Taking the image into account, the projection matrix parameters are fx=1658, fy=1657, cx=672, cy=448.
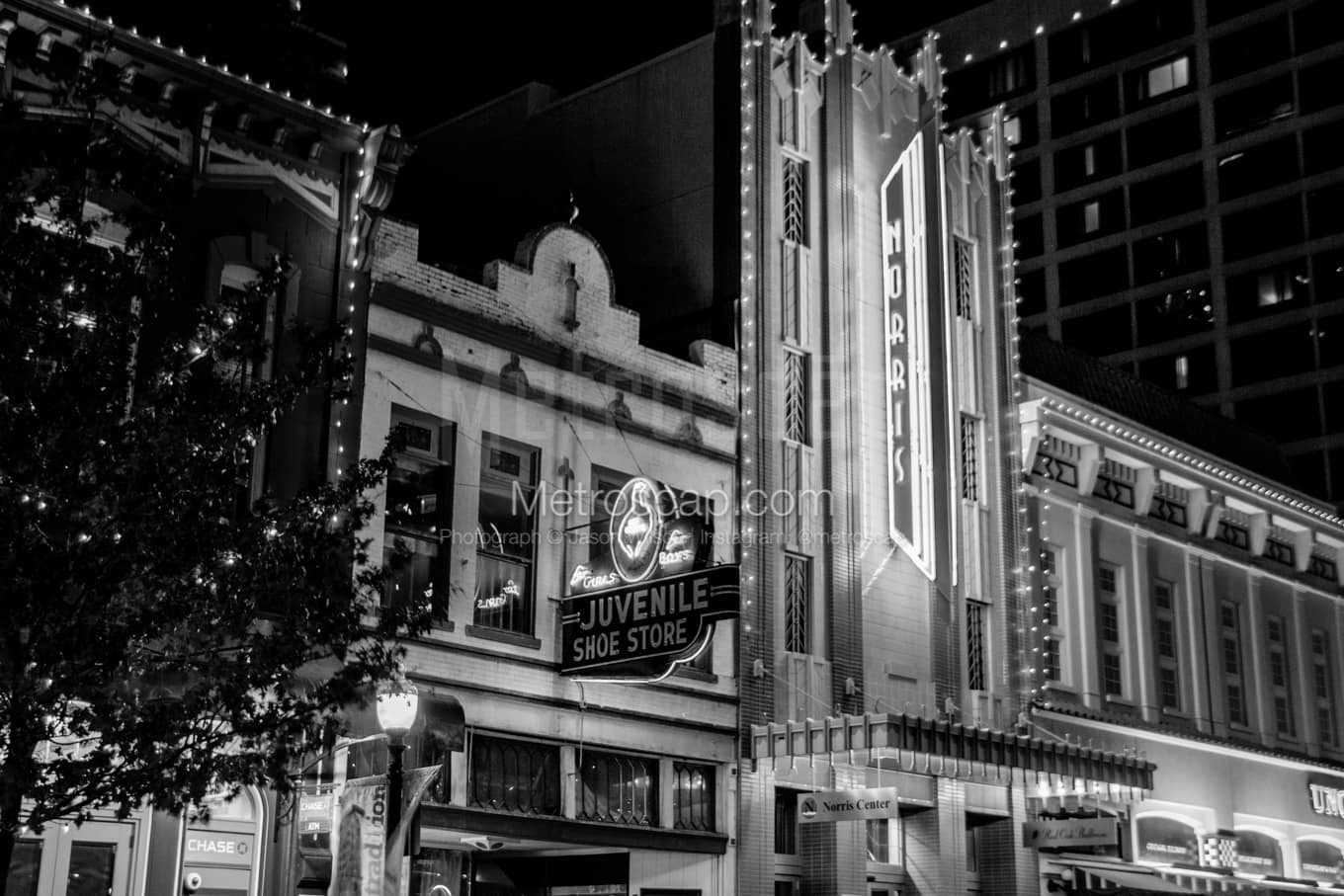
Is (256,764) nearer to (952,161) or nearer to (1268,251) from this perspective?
(952,161)

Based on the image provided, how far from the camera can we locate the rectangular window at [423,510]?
65.8 feet

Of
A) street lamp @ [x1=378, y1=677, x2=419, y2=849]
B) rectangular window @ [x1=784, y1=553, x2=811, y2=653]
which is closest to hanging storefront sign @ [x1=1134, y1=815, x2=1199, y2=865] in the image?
rectangular window @ [x1=784, y1=553, x2=811, y2=653]

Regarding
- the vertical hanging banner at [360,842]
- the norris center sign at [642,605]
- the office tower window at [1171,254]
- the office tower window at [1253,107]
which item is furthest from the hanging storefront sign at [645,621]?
the office tower window at [1253,107]

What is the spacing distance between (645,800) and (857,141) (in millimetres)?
12095

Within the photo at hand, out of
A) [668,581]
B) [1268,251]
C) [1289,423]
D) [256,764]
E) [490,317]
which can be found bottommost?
[256,764]

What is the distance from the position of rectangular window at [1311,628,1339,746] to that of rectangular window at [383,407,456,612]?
24207mm

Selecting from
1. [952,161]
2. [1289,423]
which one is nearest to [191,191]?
[952,161]

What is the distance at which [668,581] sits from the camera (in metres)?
19.6

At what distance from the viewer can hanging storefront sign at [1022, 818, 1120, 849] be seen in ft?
84.6

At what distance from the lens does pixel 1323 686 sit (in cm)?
3797

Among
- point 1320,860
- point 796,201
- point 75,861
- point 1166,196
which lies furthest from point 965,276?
point 1166,196

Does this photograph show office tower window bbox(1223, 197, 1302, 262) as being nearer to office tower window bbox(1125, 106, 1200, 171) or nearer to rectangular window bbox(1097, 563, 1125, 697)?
office tower window bbox(1125, 106, 1200, 171)

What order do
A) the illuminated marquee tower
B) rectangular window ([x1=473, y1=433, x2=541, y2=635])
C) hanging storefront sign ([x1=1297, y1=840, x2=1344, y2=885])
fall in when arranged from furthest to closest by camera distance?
hanging storefront sign ([x1=1297, y1=840, x2=1344, y2=885])
the illuminated marquee tower
rectangular window ([x1=473, y1=433, x2=541, y2=635])

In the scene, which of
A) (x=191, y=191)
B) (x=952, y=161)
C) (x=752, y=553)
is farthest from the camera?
(x=952, y=161)
